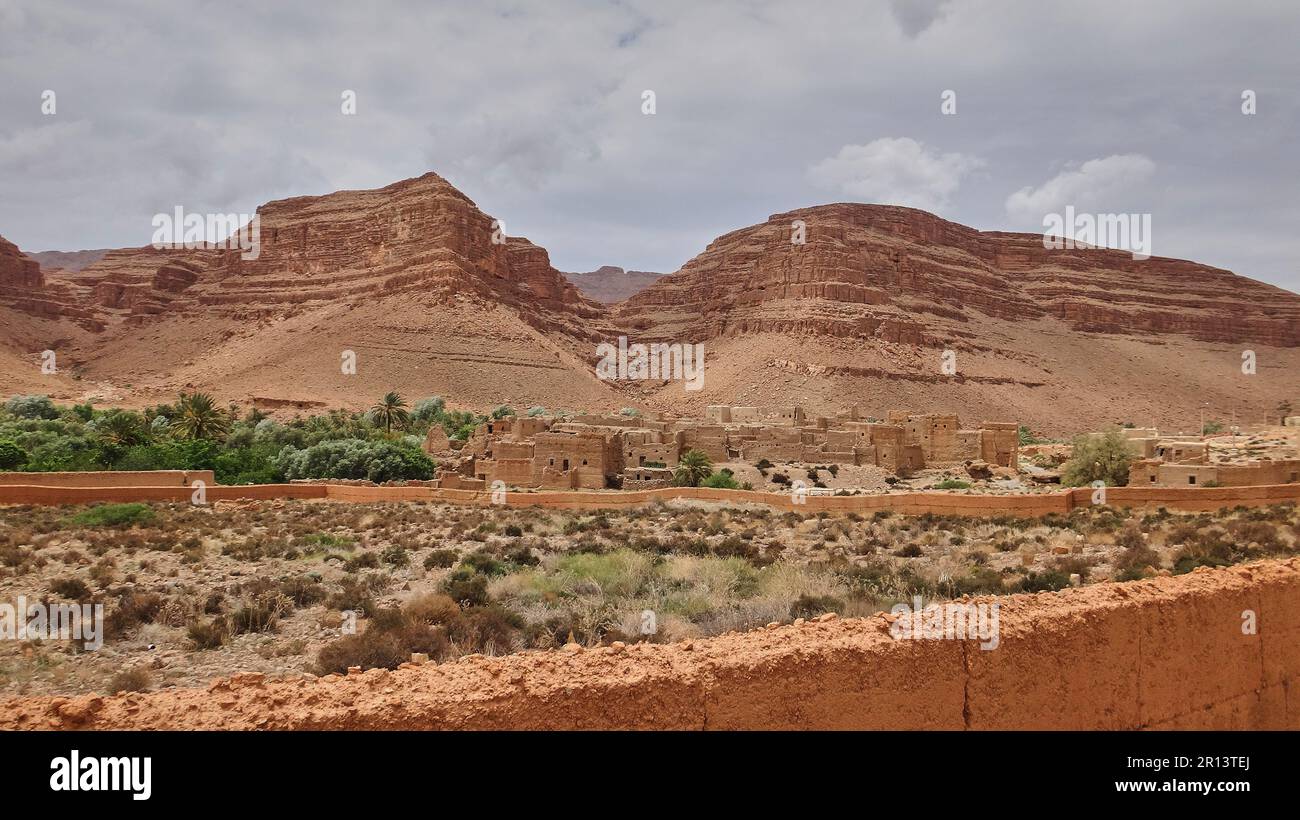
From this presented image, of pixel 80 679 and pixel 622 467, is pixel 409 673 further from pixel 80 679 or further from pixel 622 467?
pixel 622 467

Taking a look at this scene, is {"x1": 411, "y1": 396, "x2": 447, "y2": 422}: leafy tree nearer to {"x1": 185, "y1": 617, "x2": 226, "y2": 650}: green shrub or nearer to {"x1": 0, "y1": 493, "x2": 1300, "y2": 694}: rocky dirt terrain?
{"x1": 0, "y1": 493, "x2": 1300, "y2": 694}: rocky dirt terrain

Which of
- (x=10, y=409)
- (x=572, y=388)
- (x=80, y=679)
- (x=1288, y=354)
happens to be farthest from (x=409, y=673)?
(x=1288, y=354)

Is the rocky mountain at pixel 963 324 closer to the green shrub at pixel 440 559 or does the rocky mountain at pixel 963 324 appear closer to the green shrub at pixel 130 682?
the green shrub at pixel 440 559

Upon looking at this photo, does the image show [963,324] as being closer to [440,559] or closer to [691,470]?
[691,470]

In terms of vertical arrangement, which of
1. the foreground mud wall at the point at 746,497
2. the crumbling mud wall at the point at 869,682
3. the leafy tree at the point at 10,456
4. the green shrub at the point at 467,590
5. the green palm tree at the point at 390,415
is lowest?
the green shrub at the point at 467,590

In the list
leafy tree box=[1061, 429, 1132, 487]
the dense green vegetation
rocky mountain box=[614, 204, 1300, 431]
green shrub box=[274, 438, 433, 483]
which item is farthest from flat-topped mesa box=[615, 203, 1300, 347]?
green shrub box=[274, 438, 433, 483]

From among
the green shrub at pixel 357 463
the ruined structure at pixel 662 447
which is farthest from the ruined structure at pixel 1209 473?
the green shrub at pixel 357 463
